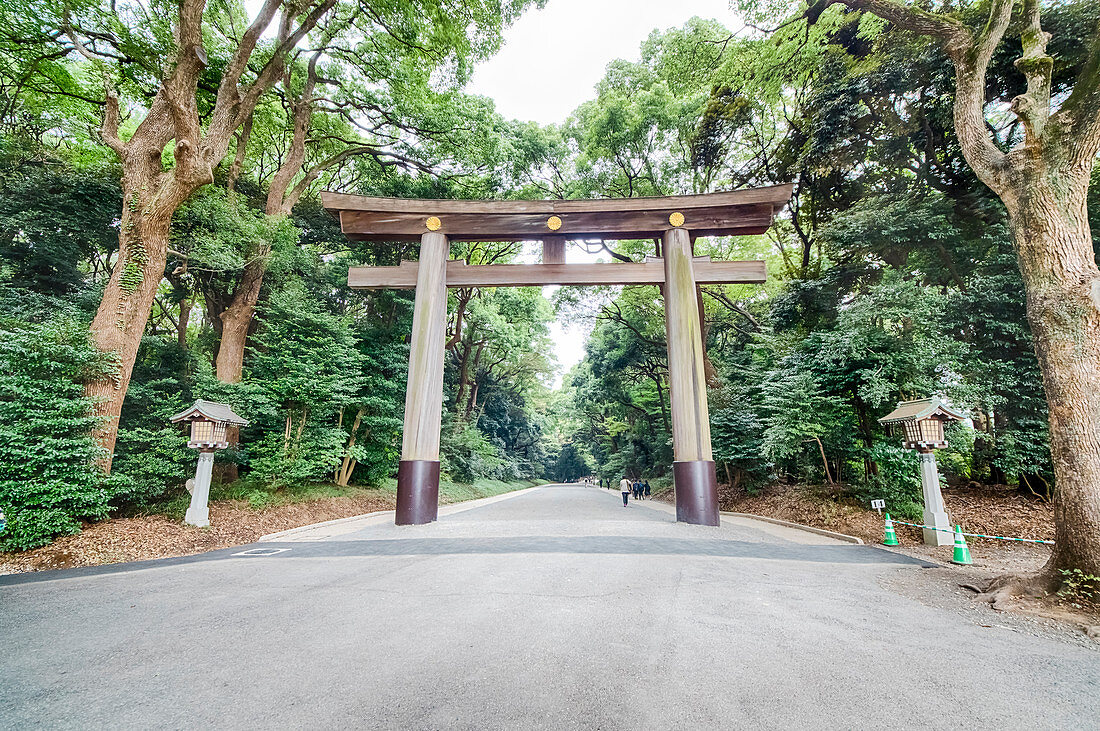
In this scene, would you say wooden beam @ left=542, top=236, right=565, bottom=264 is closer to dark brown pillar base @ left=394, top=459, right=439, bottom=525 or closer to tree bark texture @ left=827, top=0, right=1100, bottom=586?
dark brown pillar base @ left=394, top=459, right=439, bottom=525

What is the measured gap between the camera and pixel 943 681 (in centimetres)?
226

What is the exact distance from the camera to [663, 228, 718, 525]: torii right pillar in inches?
270

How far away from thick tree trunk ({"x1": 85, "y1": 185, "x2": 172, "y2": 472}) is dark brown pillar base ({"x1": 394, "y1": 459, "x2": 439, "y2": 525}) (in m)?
4.59

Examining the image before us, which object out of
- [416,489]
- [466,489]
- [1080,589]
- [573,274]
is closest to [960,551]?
[1080,589]

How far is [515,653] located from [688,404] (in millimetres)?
5245

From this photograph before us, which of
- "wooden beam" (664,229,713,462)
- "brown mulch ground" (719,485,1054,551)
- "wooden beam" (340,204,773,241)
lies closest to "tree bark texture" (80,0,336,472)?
"wooden beam" (340,204,773,241)

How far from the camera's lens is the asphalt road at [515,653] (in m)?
1.88

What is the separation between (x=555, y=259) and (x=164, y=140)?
304 inches

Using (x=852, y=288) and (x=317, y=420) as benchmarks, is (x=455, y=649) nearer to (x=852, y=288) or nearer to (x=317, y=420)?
(x=317, y=420)

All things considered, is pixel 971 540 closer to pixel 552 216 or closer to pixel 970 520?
pixel 970 520

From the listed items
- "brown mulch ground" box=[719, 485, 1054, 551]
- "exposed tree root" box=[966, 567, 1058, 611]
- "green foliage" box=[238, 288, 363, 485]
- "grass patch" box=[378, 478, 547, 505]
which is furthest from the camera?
"grass patch" box=[378, 478, 547, 505]

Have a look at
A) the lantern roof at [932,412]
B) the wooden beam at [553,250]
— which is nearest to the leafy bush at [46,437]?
the wooden beam at [553,250]

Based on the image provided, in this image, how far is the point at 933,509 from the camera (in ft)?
22.9

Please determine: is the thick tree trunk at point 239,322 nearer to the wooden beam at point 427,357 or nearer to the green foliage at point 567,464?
the wooden beam at point 427,357
